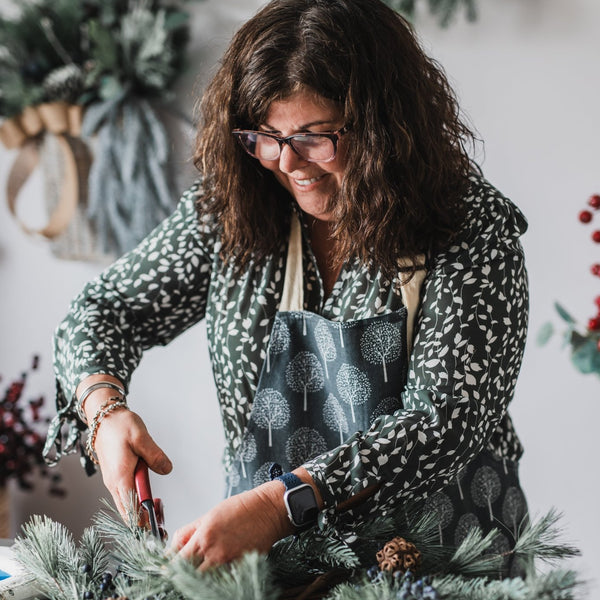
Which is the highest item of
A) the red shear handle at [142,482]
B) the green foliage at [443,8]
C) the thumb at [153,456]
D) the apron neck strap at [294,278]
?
the green foliage at [443,8]

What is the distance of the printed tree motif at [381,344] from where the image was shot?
1.04 meters

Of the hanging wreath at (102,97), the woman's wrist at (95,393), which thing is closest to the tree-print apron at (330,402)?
the woman's wrist at (95,393)

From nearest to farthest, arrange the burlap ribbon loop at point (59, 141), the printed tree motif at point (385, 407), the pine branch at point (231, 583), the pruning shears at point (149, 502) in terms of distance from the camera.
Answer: the pine branch at point (231, 583), the pruning shears at point (149, 502), the printed tree motif at point (385, 407), the burlap ribbon loop at point (59, 141)

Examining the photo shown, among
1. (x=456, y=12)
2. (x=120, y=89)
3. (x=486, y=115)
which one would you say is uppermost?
(x=120, y=89)

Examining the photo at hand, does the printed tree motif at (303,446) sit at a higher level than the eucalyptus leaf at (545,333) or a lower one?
higher

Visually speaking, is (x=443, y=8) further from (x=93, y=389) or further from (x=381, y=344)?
(x=93, y=389)

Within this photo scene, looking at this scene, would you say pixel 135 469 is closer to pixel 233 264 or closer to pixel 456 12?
pixel 233 264

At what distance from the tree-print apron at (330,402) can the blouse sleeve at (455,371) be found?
2.1 inches

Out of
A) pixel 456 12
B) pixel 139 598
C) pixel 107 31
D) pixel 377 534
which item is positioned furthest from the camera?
pixel 107 31

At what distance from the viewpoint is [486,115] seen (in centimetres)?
175

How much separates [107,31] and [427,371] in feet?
4.48

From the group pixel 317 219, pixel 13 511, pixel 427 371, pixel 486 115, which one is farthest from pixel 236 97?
pixel 13 511

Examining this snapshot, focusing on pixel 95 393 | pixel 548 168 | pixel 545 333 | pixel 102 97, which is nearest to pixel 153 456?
pixel 95 393

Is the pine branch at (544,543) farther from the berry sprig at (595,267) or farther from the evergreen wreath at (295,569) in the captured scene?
the berry sprig at (595,267)
